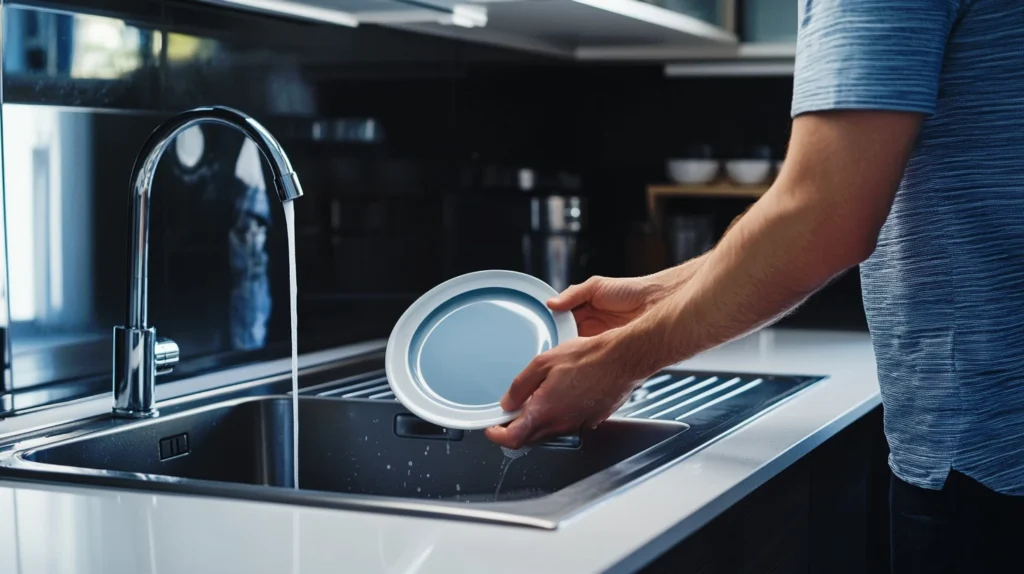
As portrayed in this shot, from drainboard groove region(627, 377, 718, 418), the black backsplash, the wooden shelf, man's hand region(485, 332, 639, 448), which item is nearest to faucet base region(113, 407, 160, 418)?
the black backsplash

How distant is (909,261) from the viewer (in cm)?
116

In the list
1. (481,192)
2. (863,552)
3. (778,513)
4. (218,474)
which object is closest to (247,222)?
(218,474)

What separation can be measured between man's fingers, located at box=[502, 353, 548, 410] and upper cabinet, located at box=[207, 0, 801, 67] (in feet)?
2.25

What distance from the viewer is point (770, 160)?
2873 mm

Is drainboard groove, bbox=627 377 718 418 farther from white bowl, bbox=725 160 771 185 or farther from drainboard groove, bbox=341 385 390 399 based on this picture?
white bowl, bbox=725 160 771 185

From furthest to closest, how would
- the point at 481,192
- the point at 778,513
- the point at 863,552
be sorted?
the point at 481,192
the point at 863,552
the point at 778,513

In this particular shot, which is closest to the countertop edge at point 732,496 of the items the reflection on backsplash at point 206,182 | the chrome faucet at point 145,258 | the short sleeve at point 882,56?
the short sleeve at point 882,56

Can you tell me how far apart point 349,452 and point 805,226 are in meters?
0.84

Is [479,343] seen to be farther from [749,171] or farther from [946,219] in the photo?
[749,171]

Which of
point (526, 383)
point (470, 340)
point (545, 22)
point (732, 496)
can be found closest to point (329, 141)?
point (545, 22)

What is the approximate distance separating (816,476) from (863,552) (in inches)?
14.0

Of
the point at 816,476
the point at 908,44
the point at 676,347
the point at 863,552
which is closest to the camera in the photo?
the point at 908,44

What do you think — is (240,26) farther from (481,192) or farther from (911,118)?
(911,118)

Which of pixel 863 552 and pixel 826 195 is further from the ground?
pixel 826 195
